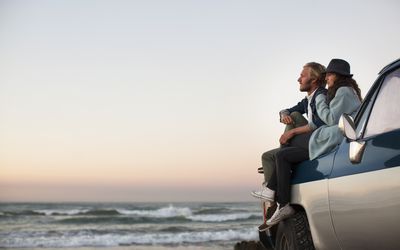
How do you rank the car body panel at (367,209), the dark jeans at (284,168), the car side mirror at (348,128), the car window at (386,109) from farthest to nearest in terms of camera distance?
the dark jeans at (284,168) < the car side mirror at (348,128) < the car window at (386,109) < the car body panel at (367,209)

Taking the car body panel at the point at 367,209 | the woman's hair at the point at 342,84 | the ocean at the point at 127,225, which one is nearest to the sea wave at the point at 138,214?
the ocean at the point at 127,225

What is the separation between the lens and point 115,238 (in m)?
24.8

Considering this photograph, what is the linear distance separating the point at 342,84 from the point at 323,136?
1.92 ft

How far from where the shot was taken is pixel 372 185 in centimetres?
364

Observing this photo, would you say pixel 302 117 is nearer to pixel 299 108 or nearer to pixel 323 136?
pixel 299 108

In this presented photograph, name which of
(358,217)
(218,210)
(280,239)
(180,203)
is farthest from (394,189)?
(180,203)

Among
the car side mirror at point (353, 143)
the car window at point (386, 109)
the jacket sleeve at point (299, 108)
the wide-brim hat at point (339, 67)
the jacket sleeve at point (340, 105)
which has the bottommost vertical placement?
the car side mirror at point (353, 143)

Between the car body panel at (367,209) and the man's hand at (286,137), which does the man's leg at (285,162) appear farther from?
the car body panel at (367,209)

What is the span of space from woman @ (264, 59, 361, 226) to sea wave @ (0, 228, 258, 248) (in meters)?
18.1

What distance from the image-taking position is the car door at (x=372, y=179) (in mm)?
3480

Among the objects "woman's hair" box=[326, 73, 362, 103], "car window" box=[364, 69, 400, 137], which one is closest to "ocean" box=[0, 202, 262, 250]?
"woman's hair" box=[326, 73, 362, 103]

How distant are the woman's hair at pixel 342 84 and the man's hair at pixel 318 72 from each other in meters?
0.52

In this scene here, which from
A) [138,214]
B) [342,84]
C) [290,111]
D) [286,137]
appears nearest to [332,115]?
[342,84]

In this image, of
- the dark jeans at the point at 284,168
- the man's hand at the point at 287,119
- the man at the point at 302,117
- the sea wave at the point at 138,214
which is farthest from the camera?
the sea wave at the point at 138,214
